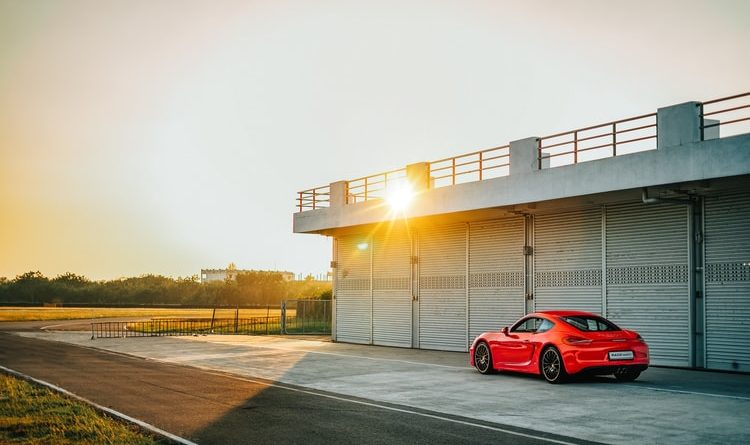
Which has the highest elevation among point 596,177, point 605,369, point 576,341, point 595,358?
point 596,177

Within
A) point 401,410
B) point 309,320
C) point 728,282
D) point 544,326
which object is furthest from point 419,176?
point 309,320

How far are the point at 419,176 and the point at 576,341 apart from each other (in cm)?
1452

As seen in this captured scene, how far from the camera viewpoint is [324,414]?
10.6 meters

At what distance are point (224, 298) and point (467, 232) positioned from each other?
81.0 meters

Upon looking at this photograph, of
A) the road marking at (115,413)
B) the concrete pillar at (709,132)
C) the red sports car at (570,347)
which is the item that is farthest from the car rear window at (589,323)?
the road marking at (115,413)

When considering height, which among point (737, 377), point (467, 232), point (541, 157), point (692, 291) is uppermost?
point (541, 157)

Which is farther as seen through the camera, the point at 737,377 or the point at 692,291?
the point at 692,291

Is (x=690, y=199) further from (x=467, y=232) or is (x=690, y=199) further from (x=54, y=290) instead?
(x=54, y=290)

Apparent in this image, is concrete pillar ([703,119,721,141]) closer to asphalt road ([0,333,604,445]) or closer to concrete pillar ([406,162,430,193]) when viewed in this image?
concrete pillar ([406,162,430,193])

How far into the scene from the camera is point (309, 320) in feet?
146

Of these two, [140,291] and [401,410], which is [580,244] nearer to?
[401,410]

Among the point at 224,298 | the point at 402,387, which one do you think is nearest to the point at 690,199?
the point at 402,387

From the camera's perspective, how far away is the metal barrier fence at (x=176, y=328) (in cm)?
3716

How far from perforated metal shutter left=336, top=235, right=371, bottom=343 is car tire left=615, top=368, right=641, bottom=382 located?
16.4 m
